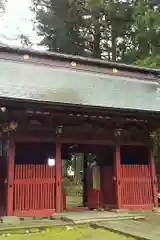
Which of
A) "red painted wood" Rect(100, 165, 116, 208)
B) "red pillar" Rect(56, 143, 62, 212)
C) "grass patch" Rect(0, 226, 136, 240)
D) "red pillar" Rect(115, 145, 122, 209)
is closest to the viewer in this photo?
"grass patch" Rect(0, 226, 136, 240)

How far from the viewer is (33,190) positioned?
27.1ft

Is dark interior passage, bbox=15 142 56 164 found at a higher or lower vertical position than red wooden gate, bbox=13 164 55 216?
higher

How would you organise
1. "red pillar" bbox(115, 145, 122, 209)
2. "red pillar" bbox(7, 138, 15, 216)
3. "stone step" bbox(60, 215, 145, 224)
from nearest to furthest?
"stone step" bbox(60, 215, 145, 224)
"red pillar" bbox(7, 138, 15, 216)
"red pillar" bbox(115, 145, 122, 209)

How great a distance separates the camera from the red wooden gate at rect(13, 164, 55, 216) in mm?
8070

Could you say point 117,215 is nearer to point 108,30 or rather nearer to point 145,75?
point 145,75

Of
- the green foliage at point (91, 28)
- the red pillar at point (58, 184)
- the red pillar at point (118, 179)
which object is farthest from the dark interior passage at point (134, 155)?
the green foliage at point (91, 28)

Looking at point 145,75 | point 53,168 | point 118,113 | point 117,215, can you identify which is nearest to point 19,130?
point 53,168

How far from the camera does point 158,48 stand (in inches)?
692

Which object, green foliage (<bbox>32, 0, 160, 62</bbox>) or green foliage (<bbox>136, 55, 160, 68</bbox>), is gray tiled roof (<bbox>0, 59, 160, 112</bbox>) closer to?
green foliage (<bbox>136, 55, 160, 68</bbox>)

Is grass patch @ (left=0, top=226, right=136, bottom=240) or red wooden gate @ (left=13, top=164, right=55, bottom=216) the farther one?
red wooden gate @ (left=13, top=164, right=55, bottom=216)

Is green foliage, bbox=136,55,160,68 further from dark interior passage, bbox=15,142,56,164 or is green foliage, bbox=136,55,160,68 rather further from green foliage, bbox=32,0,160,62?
dark interior passage, bbox=15,142,56,164

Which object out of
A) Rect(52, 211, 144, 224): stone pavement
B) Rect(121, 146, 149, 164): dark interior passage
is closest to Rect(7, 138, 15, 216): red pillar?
Rect(52, 211, 144, 224): stone pavement

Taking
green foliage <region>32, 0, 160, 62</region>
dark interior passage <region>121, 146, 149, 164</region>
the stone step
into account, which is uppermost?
green foliage <region>32, 0, 160, 62</region>

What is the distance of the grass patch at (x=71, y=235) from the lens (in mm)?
5342
